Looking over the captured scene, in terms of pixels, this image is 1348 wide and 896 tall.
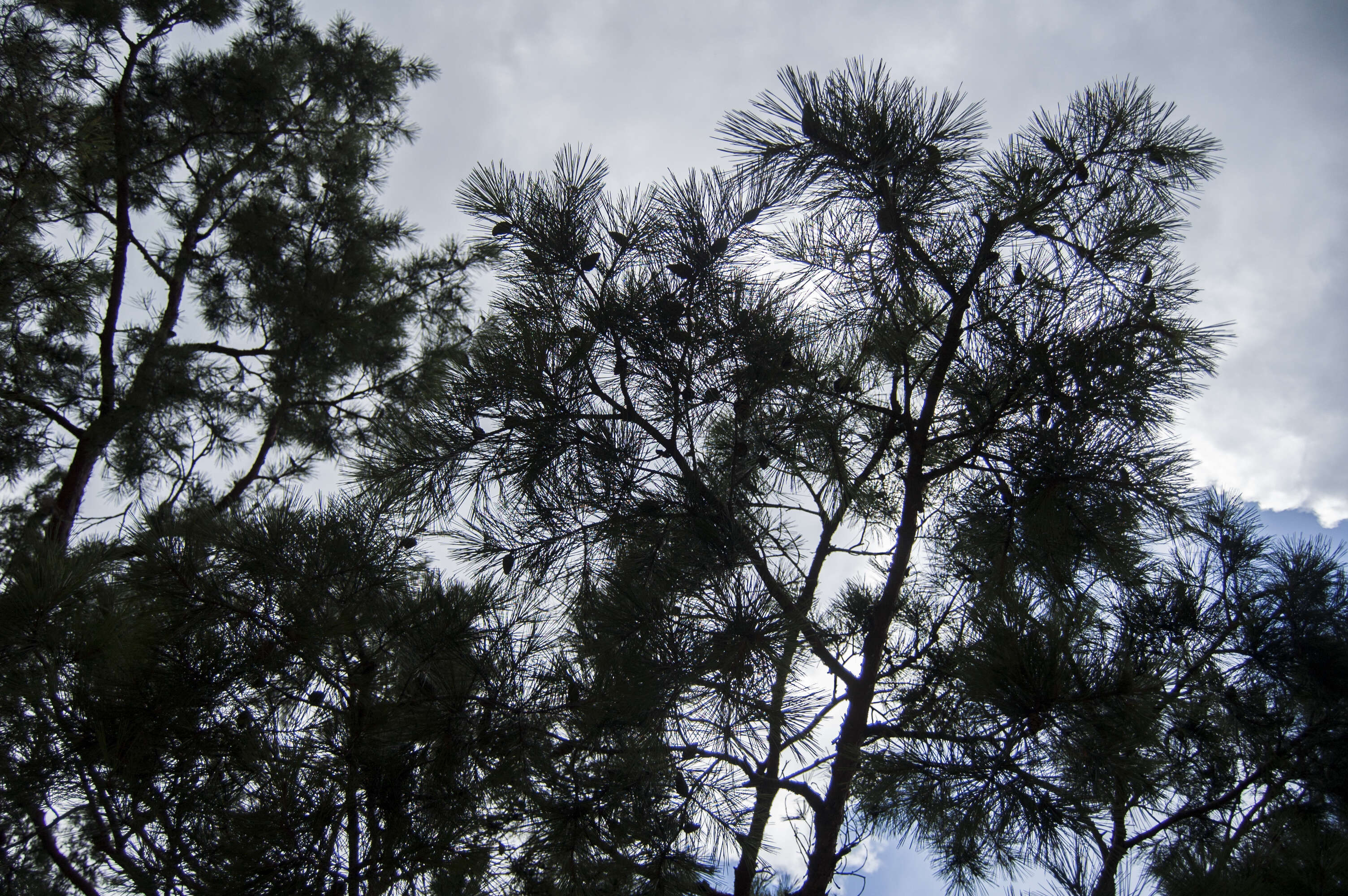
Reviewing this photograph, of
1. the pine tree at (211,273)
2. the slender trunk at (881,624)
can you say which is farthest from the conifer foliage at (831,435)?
the pine tree at (211,273)

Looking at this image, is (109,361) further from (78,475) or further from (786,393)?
(786,393)

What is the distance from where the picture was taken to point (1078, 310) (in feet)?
3.62

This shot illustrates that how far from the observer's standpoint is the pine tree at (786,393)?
1082mm

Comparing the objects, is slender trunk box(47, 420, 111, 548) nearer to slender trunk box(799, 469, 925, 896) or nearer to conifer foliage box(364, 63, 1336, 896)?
conifer foliage box(364, 63, 1336, 896)

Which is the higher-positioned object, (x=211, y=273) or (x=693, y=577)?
(x=211, y=273)

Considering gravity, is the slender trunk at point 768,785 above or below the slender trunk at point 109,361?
below

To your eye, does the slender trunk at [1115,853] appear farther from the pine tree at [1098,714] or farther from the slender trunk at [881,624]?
the slender trunk at [881,624]

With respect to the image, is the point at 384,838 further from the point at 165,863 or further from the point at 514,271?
the point at 514,271

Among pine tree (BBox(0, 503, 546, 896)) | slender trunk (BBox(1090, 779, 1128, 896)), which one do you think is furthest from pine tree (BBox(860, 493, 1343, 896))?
pine tree (BBox(0, 503, 546, 896))

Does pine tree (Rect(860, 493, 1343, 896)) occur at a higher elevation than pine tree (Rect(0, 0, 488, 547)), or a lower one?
lower

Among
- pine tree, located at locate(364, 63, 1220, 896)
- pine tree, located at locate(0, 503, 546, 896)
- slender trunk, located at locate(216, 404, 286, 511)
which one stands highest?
slender trunk, located at locate(216, 404, 286, 511)

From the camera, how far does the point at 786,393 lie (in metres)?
1.23

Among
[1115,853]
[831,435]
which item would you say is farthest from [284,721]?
[1115,853]

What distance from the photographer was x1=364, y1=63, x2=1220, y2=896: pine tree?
1082 millimetres
